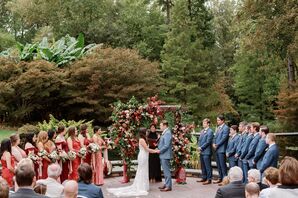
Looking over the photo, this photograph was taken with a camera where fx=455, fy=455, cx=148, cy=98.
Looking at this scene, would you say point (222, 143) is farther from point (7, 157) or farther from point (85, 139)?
point (7, 157)

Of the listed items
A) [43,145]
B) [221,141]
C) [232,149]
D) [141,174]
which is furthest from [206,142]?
[43,145]

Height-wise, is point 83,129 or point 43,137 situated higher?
point 83,129

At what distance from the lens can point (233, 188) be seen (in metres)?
5.59

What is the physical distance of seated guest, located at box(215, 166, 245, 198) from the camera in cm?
554

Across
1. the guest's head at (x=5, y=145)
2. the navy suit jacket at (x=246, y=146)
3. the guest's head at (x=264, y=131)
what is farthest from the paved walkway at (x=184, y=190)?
the guest's head at (x=5, y=145)

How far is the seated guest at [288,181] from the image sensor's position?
4906mm

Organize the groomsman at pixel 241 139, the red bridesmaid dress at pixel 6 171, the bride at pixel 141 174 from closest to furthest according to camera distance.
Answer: the red bridesmaid dress at pixel 6 171 → the groomsman at pixel 241 139 → the bride at pixel 141 174

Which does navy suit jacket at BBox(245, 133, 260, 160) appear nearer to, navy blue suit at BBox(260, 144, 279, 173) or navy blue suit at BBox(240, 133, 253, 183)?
navy blue suit at BBox(240, 133, 253, 183)

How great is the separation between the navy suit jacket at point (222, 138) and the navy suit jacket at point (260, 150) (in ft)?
6.07

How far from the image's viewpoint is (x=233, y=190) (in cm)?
557

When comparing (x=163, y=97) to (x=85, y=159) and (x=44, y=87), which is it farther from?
(x=85, y=159)

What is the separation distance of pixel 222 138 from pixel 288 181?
6.56 m

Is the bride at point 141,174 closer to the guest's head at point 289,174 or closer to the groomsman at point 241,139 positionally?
the groomsman at point 241,139

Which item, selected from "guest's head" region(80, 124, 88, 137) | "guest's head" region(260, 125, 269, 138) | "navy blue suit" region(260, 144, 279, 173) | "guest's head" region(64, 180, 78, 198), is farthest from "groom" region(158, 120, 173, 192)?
"guest's head" region(64, 180, 78, 198)
